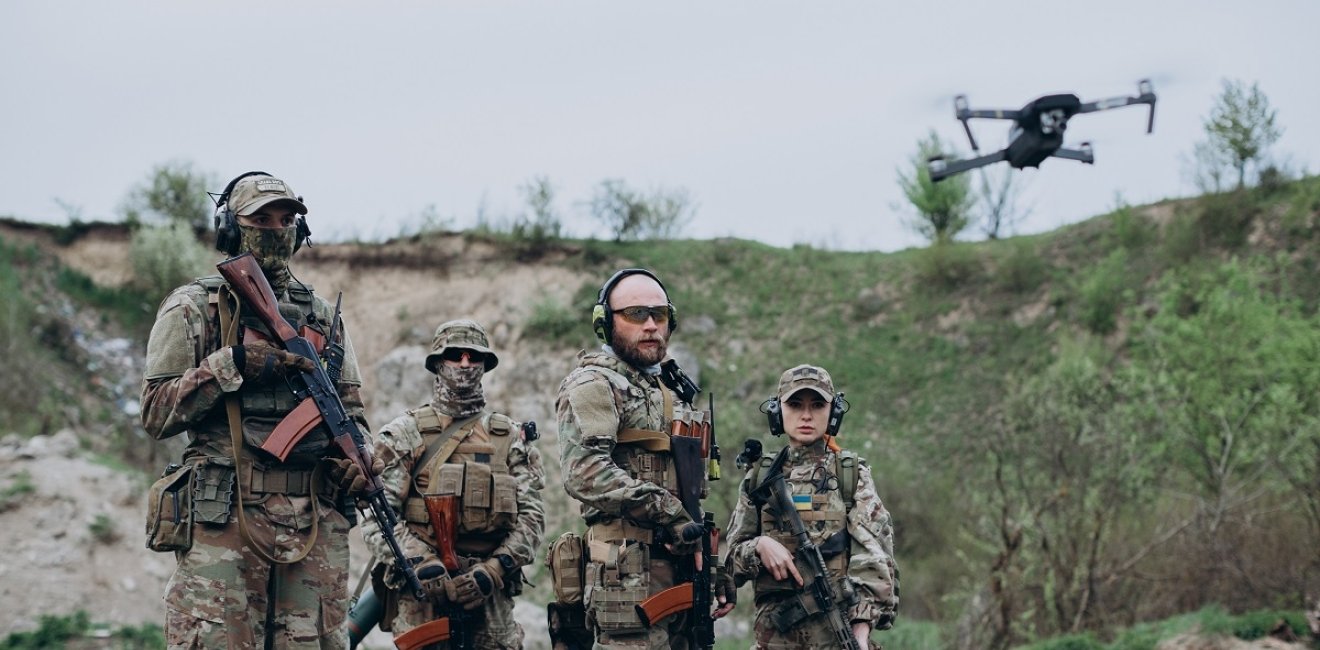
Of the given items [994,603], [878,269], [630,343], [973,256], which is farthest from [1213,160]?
[630,343]

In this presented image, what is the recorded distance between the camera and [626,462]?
19.9 ft

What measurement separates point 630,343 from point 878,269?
3107 cm

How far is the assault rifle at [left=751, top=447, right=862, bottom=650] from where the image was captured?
6.51 m

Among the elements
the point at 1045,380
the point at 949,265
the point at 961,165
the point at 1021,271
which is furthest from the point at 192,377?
the point at 949,265

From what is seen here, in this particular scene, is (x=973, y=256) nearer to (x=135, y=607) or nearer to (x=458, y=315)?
(x=458, y=315)

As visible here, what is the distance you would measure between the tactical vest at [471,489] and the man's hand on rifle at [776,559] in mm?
1560

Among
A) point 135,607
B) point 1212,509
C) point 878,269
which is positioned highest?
point 878,269

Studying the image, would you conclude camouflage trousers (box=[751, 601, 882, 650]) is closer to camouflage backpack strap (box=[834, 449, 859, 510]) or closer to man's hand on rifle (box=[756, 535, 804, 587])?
man's hand on rifle (box=[756, 535, 804, 587])

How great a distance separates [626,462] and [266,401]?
177 cm

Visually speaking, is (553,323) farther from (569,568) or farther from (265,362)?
(265,362)

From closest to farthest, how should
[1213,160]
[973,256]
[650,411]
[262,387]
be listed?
[262,387] < [650,411] < [1213,160] < [973,256]

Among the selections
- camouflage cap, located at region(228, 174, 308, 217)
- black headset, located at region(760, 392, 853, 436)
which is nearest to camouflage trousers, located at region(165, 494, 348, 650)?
camouflage cap, located at region(228, 174, 308, 217)

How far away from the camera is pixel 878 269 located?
36531mm

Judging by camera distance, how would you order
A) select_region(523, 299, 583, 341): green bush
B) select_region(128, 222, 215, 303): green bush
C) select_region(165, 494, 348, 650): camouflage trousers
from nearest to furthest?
select_region(165, 494, 348, 650): camouflage trousers
select_region(128, 222, 215, 303): green bush
select_region(523, 299, 583, 341): green bush
